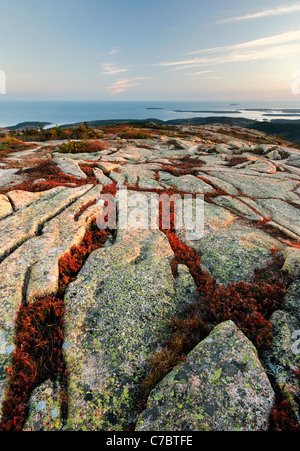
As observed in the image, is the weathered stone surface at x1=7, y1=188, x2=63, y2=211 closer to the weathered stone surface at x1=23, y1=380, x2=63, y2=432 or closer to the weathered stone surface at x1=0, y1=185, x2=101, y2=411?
the weathered stone surface at x1=0, y1=185, x2=101, y2=411

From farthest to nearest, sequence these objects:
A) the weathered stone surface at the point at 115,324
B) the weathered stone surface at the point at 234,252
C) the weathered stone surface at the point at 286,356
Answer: the weathered stone surface at the point at 234,252 < the weathered stone surface at the point at 115,324 < the weathered stone surface at the point at 286,356

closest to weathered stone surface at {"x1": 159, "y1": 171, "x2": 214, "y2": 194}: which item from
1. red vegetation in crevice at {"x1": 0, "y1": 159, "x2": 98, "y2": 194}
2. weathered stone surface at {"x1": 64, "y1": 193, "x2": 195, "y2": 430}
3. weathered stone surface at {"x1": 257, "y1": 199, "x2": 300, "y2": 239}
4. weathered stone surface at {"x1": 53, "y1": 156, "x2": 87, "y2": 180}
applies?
weathered stone surface at {"x1": 257, "y1": 199, "x2": 300, "y2": 239}

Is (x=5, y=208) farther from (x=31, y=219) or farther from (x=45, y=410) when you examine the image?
(x=45, y=410)

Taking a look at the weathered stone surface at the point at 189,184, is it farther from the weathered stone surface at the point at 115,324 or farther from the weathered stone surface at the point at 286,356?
the weathered stone surface at the point at 286,356

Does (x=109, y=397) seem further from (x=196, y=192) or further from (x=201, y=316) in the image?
(x=196, y=192)

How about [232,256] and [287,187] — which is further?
[287,187]

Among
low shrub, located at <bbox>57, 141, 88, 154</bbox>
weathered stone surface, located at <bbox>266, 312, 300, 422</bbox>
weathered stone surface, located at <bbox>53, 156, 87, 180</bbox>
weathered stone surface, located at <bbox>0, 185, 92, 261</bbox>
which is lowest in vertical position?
weathered stone surface, located at <bbox>266, 312, 300, 422</bbox>

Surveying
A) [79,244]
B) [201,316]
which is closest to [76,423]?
[201,316]

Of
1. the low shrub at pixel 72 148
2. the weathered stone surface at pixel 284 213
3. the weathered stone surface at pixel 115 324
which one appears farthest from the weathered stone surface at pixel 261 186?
the low shrub at pixel 72 148
